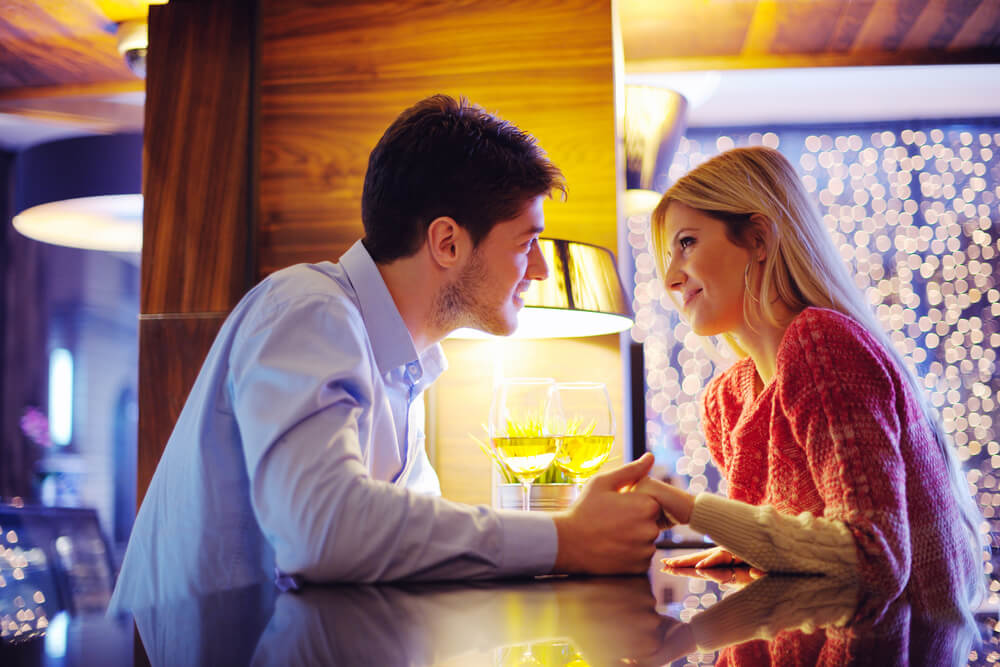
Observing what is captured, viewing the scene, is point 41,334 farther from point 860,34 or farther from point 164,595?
point 860,34

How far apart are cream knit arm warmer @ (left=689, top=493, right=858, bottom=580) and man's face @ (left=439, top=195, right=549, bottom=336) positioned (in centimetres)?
61

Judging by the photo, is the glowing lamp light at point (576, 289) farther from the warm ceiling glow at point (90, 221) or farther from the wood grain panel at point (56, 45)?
Result: the wood grain panel at point (56, 45)

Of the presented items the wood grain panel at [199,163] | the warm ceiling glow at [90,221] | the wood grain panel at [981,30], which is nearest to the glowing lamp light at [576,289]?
the wood grain panel at [199,163]

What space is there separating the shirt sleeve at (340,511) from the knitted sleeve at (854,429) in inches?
13.9

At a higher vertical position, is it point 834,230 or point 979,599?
point 834,230

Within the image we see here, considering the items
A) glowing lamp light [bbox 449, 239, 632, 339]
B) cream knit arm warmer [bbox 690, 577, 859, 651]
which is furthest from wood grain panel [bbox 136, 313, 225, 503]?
cream knit arm warmer [bbox 690, 577, 859, 651]

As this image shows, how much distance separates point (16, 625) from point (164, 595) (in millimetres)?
587

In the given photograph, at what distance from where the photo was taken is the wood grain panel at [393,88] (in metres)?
2.05

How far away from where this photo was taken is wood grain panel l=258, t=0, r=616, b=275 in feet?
6.72

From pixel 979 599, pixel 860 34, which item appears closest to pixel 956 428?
pixel 860 34

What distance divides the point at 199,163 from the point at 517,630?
1.95m

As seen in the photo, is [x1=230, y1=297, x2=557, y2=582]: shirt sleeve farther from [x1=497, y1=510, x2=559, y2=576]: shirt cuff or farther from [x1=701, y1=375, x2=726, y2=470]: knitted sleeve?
[x1=701, y1=375, x2=726, y2=470]: knitted sleeve

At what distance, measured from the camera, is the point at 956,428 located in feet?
11.4

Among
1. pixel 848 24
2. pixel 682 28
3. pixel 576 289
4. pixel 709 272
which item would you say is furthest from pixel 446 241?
pixel 848 24
